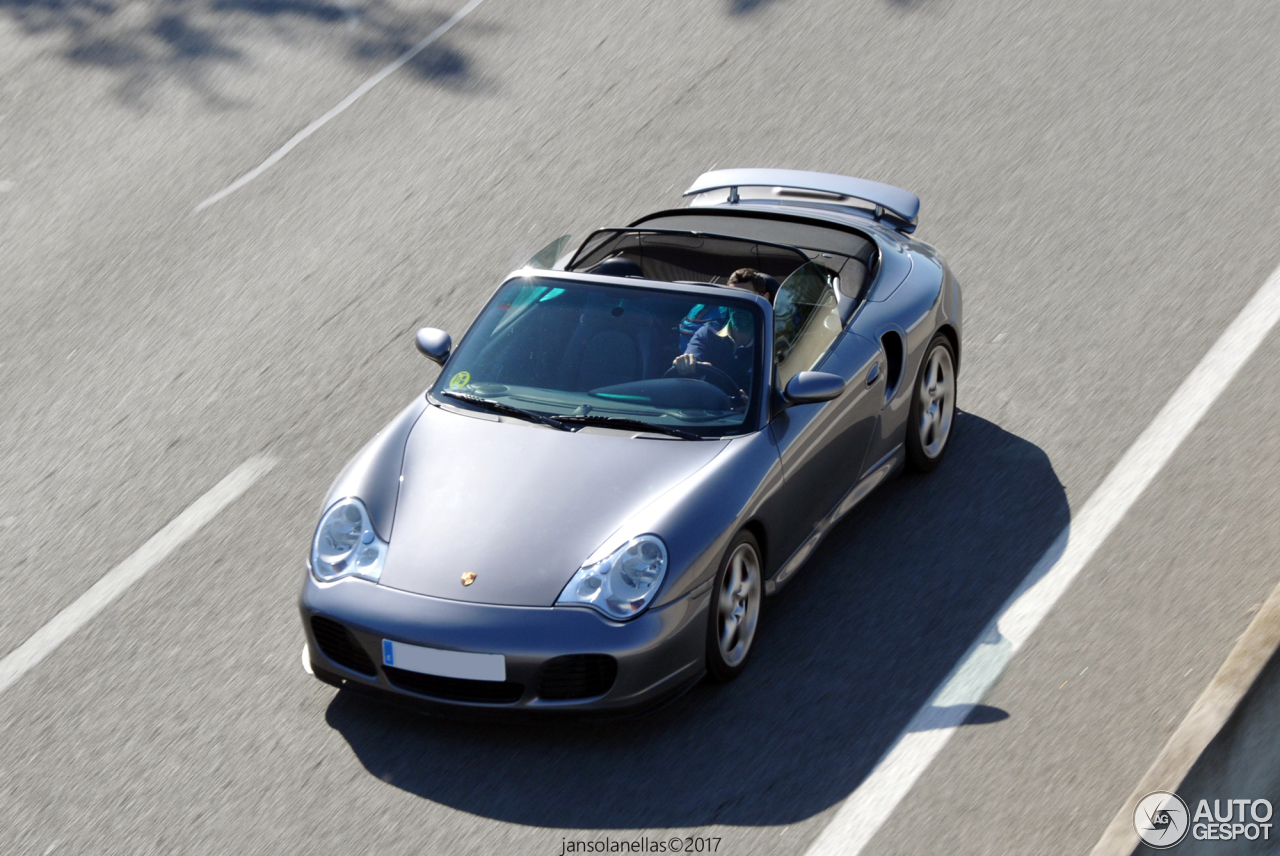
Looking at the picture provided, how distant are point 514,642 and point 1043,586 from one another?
2486 mm

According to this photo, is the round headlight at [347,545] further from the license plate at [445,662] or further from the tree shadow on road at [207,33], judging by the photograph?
the tree shadow on road at [207,33]

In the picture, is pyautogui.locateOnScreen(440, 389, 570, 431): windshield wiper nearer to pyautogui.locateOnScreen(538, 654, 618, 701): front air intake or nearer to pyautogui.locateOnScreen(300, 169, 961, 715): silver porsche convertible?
pyautogui.locateOnScreen(300, 169, 961, 715): silver porsche convertible

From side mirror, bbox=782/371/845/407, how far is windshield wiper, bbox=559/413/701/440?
0.44 m

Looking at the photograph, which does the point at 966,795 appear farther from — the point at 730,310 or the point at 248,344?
the point at 248,344

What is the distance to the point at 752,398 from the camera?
6.18 meters

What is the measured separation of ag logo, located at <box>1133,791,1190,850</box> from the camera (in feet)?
14.4

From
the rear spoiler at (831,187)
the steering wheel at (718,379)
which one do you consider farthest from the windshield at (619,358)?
the rear spoiler at (831,187)

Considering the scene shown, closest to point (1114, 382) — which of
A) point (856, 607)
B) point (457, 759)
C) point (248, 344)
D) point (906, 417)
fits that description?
point (906, 417)

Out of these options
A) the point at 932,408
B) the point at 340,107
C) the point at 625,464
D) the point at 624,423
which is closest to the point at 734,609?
the point at 625,464

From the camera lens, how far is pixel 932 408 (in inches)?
291

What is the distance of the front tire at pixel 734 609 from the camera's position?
564cm

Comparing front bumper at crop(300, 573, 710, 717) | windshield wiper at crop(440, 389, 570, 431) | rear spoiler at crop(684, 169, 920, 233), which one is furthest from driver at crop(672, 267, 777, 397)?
rear spoiler at crop(684, 169, 920, 233)

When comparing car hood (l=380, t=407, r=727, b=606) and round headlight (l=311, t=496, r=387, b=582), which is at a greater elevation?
car hood (l=380, t=407, r=727, b=606)

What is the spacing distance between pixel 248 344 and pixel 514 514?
389 centimetres
